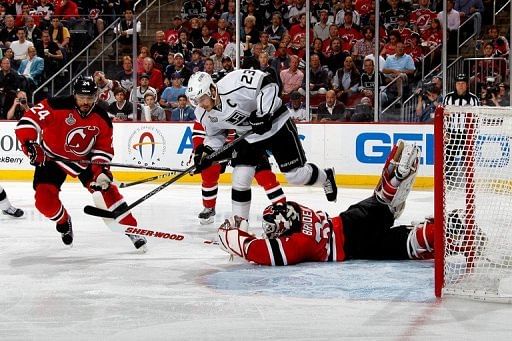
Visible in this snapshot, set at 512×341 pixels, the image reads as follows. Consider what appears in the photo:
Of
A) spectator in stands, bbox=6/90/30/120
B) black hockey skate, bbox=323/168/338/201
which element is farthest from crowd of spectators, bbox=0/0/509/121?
black hockey skate, bbox=323/168/338/201

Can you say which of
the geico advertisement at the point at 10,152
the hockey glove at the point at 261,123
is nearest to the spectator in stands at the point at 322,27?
the geico advertisement at the point at 10,152

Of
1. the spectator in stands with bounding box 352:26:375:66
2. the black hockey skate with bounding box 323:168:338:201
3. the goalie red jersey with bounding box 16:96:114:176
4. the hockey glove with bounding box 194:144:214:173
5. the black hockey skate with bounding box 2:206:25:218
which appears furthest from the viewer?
the spectator in stands with bounding box 352:26:375:66

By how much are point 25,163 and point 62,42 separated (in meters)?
1.54

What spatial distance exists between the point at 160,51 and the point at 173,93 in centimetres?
67

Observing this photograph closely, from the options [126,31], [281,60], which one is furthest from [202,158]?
[126,31]

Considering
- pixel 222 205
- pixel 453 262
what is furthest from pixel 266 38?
pixel 453 262

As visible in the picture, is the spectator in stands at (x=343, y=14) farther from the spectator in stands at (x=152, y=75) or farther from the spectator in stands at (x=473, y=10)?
the spectator in stands at (x=152, y=75)

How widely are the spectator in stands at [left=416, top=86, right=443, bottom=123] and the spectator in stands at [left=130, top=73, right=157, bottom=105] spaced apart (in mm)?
Answer: 2762

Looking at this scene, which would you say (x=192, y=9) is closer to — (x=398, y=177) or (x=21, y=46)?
(x=21, y=46)

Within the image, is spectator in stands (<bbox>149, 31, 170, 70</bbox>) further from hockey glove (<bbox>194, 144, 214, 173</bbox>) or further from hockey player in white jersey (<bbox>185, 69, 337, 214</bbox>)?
hockey glove (<bbox>194, 144, 214, 173</bbox>)

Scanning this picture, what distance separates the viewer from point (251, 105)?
6.07 metres

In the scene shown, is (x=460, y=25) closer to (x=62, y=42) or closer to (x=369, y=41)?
(x=369, y=41)

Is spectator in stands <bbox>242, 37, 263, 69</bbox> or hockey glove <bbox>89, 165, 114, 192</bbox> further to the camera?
spectator in stands <bbox>242, 37, 263, 69</bbox>

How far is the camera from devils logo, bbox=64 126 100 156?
5.79m
